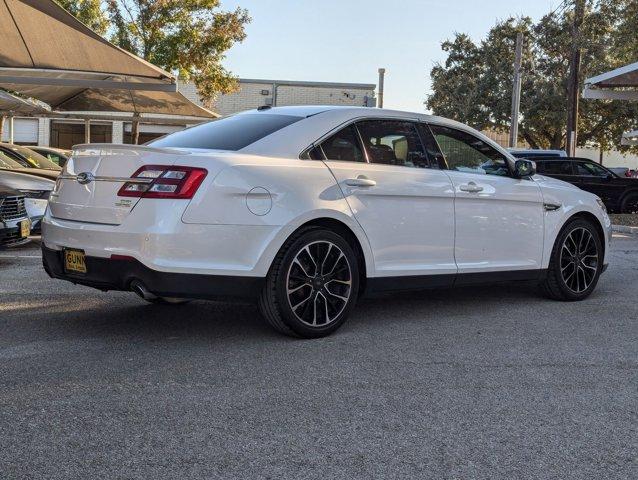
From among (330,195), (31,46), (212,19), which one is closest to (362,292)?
(330,195)

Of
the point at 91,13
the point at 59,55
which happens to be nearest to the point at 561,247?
the point at 59,55

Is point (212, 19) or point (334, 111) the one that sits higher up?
point (212, 19)

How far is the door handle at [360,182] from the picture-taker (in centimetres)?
535

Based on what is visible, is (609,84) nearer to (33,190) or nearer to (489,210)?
(489,210)

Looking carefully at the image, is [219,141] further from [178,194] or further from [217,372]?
[217,372]

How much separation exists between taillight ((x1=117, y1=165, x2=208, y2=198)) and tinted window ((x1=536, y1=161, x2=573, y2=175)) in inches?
655

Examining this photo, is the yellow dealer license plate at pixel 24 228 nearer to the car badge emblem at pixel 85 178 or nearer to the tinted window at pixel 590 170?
the car badge emblem at pixel 85 178

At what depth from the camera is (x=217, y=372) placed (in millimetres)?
4367

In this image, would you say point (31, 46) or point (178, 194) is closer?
point (178, 194)

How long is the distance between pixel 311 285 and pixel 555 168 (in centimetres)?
1651

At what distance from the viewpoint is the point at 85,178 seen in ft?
16.7

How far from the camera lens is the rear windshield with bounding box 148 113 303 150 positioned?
5316 mm

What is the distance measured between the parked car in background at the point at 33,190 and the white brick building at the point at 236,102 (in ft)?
110

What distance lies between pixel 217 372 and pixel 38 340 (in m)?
1.42
